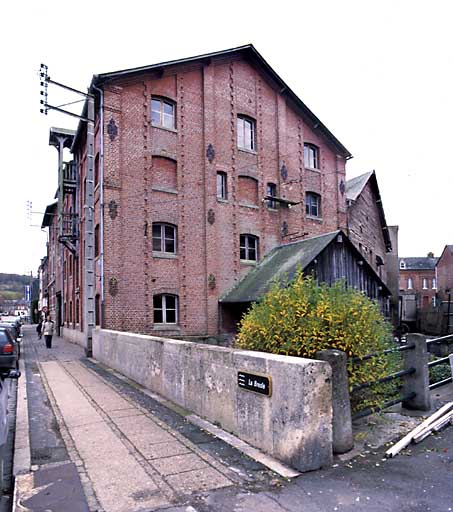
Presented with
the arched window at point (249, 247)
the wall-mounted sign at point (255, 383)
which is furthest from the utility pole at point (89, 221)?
the wall-mounted sign at point (255, 383)

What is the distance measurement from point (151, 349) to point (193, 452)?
4528 millimetres

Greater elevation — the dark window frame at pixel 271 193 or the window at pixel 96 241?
the dark window frame at pixel 271 193

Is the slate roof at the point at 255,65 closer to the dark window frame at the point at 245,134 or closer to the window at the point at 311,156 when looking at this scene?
the window at the point at 311,156

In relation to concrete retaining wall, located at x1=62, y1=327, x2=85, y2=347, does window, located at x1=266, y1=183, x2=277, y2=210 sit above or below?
above

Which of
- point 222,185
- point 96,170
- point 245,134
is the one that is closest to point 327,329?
point 222,185

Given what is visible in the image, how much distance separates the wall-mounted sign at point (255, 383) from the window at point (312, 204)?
66.8 ft

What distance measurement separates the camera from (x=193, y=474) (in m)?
5.17

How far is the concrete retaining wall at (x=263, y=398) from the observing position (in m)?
5.17

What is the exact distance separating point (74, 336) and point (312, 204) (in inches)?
614

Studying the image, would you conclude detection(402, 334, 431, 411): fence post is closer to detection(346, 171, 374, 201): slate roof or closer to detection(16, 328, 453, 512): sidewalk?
detection(16, 328, 453, 512): sidewalk

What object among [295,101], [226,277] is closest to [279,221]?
[226,277]

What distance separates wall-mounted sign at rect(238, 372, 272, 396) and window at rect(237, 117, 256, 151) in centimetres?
1849

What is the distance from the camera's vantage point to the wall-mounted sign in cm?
563

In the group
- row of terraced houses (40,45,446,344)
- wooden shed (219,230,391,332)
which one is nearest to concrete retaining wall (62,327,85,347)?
row of terraced houses (40,45,446,344)
